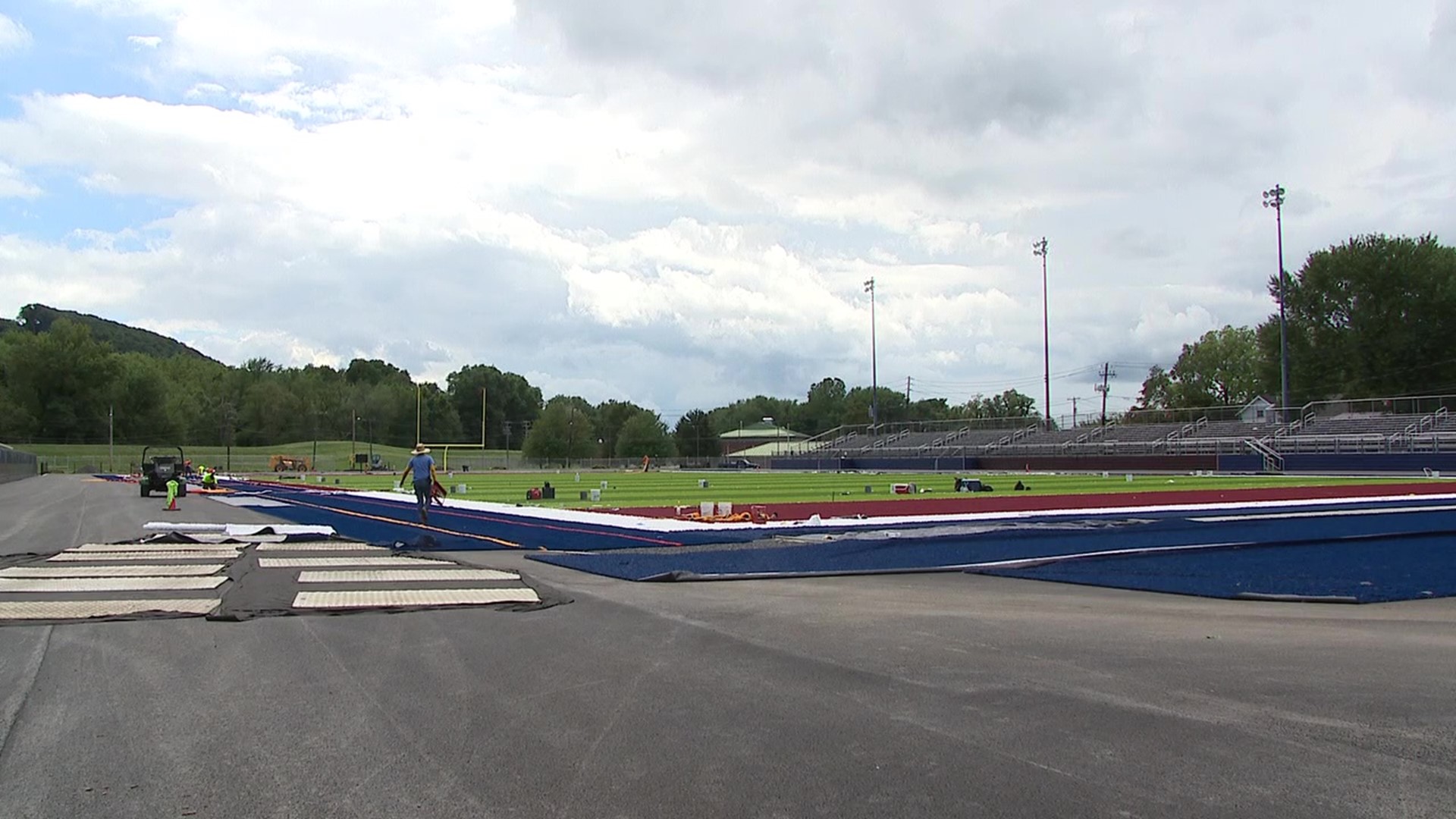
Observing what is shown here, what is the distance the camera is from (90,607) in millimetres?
9805

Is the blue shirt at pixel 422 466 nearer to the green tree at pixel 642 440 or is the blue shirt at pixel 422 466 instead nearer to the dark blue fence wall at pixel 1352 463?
the dark blue fence wall at pixel 1352 463

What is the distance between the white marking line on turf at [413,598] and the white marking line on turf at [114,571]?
2.82 meters

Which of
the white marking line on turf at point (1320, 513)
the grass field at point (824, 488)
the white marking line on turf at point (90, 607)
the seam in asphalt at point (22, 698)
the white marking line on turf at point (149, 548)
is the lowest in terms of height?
the grass field at point (824, 488)

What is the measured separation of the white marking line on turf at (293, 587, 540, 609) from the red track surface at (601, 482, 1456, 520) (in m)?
13.9

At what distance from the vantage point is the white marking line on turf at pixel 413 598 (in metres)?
10.2

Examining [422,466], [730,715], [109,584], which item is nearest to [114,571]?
[109,584]

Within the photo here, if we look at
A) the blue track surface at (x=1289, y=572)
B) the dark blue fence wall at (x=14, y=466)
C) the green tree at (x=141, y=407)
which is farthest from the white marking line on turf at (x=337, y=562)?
the green tree at (x=141, y=407)

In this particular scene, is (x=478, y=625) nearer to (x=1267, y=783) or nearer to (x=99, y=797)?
(x=99, y=797)

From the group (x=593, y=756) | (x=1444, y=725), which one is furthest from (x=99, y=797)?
(x=1444, y=725)

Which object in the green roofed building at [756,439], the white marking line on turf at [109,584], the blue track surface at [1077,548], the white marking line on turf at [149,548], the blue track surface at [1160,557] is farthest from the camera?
the green roofed building at [756,439]

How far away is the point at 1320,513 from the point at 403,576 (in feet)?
70.3

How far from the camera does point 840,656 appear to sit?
7.95m

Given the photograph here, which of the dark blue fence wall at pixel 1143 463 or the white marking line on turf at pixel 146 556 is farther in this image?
the dark blue fence wall at pixel 1143 463

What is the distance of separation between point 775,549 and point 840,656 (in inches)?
352
